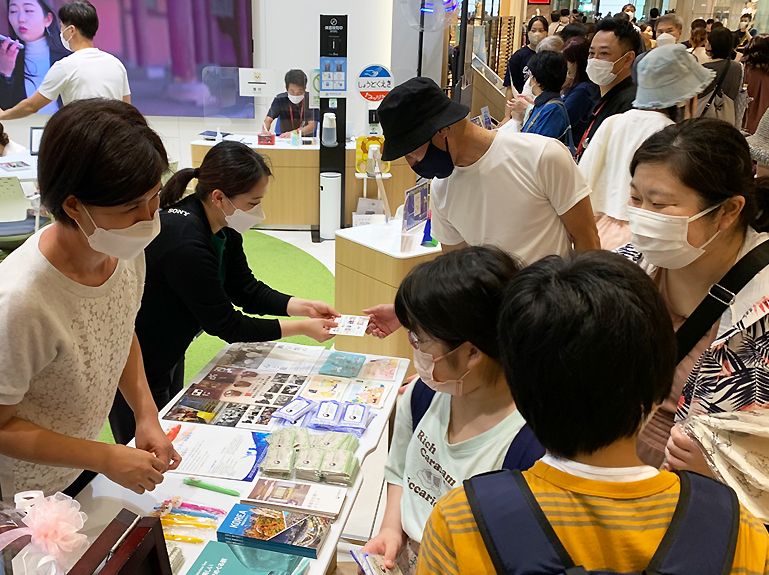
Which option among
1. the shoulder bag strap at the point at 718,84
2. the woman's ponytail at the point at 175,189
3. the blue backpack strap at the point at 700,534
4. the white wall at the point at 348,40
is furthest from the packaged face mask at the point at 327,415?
the white wall at the point at 348,40

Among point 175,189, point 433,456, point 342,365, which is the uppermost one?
point 175,189

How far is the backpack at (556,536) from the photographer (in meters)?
0.71

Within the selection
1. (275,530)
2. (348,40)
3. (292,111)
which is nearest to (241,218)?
(275,530)

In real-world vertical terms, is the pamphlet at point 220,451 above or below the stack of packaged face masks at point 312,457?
below

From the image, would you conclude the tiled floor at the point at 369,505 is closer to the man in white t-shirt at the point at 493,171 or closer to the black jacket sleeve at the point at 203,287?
the black jacket sleeve at the point at 203,287

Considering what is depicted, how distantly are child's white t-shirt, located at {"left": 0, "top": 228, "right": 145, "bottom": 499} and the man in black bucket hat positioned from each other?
0.94 m

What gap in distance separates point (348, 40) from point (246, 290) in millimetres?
6112

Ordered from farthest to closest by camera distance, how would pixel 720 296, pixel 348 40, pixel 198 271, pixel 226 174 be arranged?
pixel 348 40, pixel 226 174, pixel 198 271, pixel 720 296

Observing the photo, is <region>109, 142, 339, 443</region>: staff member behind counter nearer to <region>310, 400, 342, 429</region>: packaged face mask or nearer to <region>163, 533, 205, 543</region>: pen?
<region>310, 400, 342, 429</region>: packaged face mask

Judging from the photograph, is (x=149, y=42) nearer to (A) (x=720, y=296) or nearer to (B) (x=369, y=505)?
(B) (x=369, y=505)

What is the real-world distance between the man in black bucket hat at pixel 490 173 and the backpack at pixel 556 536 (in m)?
1.47

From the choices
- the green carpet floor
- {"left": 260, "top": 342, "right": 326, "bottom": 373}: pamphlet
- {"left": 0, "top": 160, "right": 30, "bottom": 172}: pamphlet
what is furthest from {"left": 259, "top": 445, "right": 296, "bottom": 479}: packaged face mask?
{"left": 0, "top": 160, "right": 30, "bottom": 172}: pamphlet

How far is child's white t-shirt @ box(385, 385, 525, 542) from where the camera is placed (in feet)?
4.13

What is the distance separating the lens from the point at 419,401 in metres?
1.50
